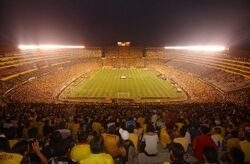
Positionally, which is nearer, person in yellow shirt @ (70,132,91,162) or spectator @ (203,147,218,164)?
spectator @ (203,147,218,164)

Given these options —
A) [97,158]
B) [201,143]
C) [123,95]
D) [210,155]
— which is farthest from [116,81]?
[97,158]

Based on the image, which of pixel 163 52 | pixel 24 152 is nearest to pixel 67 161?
pixel 24 152

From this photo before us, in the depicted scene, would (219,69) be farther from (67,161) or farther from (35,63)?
(67,161)

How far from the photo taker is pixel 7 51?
6919 centimetres

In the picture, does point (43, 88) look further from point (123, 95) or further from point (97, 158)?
point (97, 158)

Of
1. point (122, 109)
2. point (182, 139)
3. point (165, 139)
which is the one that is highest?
point (182, 139)

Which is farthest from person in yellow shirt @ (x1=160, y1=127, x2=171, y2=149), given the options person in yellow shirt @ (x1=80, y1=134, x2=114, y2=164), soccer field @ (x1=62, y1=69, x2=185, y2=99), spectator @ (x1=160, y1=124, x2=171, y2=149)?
soccer field @ (x1=62, y1=69, x2=185, y2=99)

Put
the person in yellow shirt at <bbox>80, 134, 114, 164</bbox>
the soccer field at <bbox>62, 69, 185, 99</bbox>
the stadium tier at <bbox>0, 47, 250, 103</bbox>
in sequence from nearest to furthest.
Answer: the person in yellow shirt at <bbox>80, 134, 114, 164</bbox>, the stadium tier at <bbox>0, 47, 250, 103</bbox>, the soccer field at <bbox>62, 69, 185, 99</bbox>

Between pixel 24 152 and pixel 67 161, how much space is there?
4.67 ft

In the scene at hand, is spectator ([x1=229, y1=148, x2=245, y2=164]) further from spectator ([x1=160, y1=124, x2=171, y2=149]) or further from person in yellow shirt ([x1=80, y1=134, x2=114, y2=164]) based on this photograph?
spectator ([x1=160, y1=124, x2=171, y2=149])

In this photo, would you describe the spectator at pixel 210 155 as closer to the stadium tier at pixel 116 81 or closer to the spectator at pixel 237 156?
the spectator at pixel 237 156

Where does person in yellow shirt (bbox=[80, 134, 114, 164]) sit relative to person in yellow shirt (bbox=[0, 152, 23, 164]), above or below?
above

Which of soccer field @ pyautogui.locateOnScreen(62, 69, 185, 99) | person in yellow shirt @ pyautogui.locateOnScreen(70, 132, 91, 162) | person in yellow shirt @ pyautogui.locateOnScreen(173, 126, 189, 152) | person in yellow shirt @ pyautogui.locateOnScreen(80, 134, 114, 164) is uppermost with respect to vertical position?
person in yellow shirt @ pyautogui.locateOnScreen(80, 134, 114, 164)

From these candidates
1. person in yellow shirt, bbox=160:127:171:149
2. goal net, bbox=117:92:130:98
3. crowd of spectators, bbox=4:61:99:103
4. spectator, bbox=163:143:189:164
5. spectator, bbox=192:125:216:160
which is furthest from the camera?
goal net, bbox=117:92:130:98
